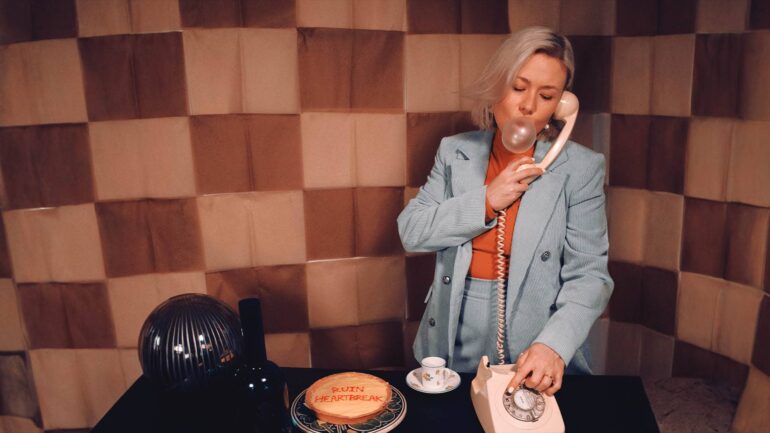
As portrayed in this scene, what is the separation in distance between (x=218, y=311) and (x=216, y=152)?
92 centimetres

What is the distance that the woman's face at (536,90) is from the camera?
55.2 inches

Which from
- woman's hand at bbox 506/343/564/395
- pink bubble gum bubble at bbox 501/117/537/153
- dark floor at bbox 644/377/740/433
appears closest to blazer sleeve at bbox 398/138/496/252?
pink bubble gum bubble at bbox 501/117/537/153

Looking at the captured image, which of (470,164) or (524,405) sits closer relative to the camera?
(524,405)

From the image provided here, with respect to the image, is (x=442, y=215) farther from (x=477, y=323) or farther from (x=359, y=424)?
(x=359, y=424)

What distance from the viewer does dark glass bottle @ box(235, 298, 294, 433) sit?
106 cm

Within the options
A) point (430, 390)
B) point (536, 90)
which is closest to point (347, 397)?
point (430, 390)

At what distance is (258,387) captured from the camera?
3.56 feet

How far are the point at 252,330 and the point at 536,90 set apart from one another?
0.92 m

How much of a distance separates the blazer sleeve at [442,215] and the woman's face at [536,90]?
8.7 inches

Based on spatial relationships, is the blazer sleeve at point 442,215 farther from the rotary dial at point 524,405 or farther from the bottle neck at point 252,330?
the bottle neck at point 252,330

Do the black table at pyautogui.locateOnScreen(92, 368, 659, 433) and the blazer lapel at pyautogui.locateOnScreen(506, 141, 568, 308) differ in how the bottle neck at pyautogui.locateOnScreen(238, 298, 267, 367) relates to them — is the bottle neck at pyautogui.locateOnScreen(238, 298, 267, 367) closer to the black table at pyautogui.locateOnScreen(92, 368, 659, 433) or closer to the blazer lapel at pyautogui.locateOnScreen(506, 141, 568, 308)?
the black table at pyautogui.locateOnScreen(92, 368, 659, 433)

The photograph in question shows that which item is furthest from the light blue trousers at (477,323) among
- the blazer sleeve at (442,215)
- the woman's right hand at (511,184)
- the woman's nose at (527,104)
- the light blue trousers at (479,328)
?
the woman's nose at (527,104)

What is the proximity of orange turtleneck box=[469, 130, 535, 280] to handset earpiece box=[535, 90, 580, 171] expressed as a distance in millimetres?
94

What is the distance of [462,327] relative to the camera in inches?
63.8
